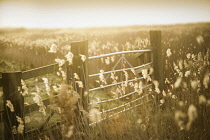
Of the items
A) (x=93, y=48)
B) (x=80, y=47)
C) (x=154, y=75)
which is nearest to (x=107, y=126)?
(x=80, y=47)

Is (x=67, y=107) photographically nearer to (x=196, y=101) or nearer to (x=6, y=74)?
(x=6, y=74)

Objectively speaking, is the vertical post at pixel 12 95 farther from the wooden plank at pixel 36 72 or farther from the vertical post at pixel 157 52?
the vertical post at pixel 157 52

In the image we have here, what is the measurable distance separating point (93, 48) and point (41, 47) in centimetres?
423

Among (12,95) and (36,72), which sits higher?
(36,72)

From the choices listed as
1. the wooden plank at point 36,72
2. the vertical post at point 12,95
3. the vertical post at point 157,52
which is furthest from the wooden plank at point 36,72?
the vertical post at point 157,52

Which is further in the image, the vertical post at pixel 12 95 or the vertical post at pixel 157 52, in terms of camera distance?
the vertical post at pixel 157 52

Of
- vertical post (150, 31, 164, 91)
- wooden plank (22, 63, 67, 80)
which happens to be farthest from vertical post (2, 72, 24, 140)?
vertical post (150, 31, 164, 91)

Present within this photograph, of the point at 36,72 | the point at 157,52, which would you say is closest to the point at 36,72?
the point at 36,72

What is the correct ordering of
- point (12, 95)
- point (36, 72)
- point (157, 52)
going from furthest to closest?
point (157, 52)
point (36, 72)
point (12, 95)

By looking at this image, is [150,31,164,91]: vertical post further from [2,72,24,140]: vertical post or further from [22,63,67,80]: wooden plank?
[2,72,24,140]: vertical post

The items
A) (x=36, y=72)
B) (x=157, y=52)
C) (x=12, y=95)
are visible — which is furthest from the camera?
(x=157, y=52)

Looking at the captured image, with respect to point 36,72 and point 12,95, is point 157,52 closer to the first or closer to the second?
point 36,72

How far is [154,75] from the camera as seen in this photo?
5195 mm

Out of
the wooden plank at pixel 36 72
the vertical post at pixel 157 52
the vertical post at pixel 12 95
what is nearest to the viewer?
the vertical post at pixel 12 95
